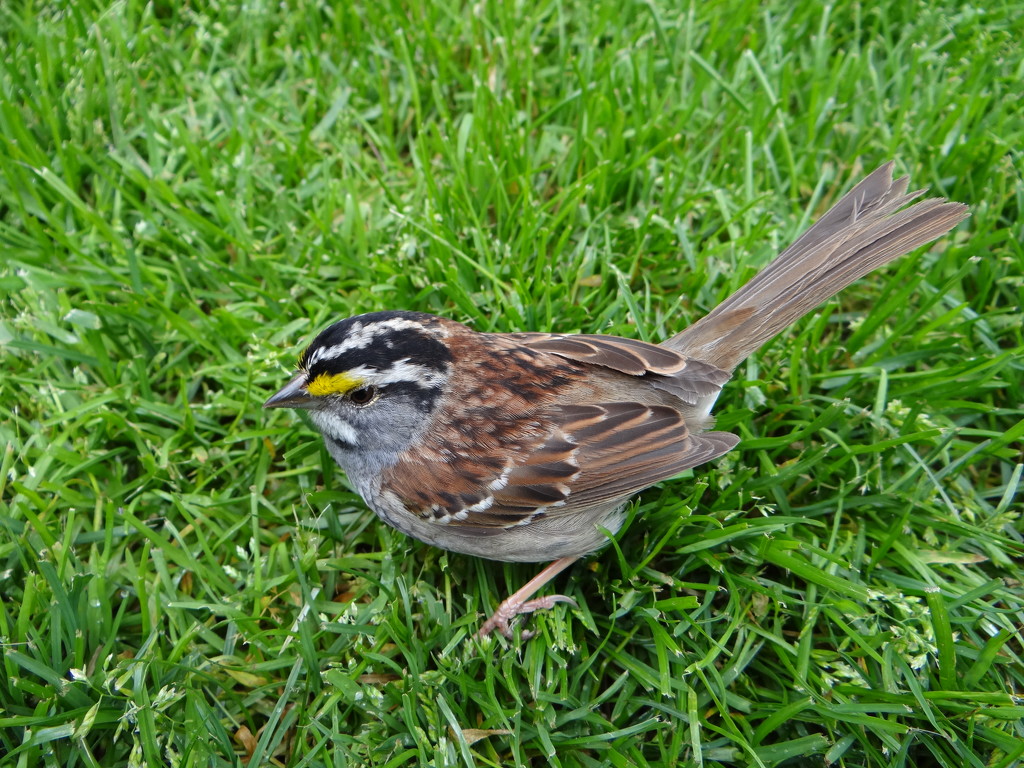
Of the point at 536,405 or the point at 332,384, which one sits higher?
the point at 332,384

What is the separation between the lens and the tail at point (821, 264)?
352cm

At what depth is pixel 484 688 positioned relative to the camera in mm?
3256

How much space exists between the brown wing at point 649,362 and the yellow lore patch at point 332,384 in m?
0.82

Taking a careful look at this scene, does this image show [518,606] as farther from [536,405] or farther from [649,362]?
[649,362]

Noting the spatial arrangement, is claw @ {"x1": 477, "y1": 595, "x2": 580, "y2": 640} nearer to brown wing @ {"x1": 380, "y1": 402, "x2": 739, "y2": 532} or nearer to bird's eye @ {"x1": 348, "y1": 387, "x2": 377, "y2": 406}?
brown wing @ {"x1": 380, "y1": 402, "x2": 739, "y2": 532}

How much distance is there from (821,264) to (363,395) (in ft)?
7.08

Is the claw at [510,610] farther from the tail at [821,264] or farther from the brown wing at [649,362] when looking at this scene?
the tail at [821,264]

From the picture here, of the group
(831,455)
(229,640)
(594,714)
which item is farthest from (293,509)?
(831,455)

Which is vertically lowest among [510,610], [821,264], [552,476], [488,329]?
[510,610]

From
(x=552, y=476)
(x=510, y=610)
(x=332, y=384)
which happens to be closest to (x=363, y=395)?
(x=332, y=384)

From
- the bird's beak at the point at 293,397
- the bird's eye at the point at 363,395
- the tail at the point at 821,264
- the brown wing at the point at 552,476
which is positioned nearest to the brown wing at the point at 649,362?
the tail at the point at 821,264

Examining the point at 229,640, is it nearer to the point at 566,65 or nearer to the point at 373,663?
the point at 373,663

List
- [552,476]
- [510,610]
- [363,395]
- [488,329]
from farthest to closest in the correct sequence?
1. [488,329]
2. [510,610]
3. [363,395]
4. [552,476]

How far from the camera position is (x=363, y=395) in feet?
11.0
